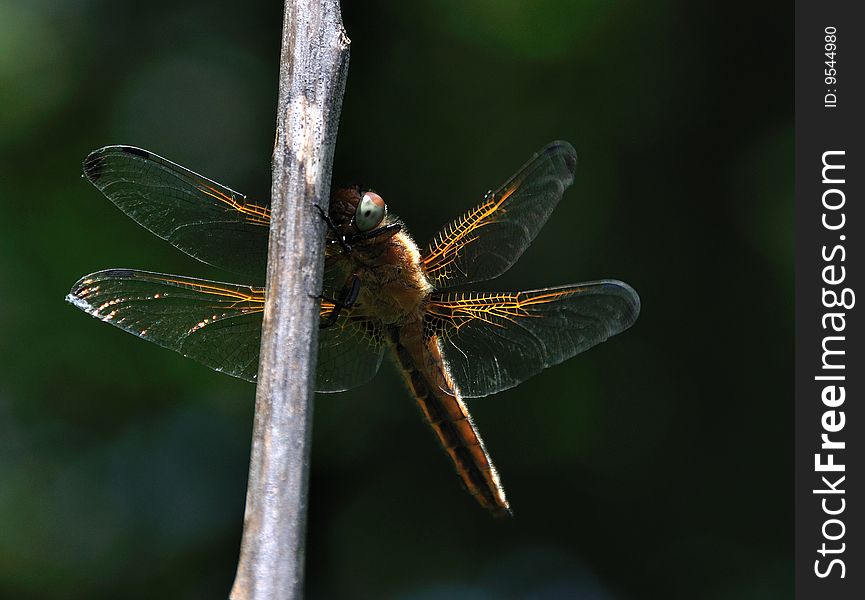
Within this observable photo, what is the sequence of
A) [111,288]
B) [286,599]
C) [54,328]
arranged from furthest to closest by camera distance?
[54,328] < [111,288] < [286,599]

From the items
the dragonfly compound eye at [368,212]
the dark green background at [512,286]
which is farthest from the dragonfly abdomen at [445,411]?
the dark green background at [512,286]

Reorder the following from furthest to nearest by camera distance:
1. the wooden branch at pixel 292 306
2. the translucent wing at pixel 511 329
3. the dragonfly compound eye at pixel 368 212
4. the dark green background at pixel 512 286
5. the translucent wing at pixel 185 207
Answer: the dark green background at pixel 512 286
the translucent wing at pixel 511 329
the translucent wing at pixel 185 207
the dragonfly compound eye at pixel 368 212
the wooden branch at pixel 292 306

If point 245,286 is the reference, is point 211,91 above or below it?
above

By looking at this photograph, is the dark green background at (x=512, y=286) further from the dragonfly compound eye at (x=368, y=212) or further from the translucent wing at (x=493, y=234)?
the dragonfly compound eye at (x=368, y=212)

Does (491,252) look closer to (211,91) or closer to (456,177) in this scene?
(456,177)

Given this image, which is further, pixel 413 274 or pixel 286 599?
pixel 413 274

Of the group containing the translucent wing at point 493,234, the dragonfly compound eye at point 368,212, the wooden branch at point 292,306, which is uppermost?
the translucent wing at point 493,234

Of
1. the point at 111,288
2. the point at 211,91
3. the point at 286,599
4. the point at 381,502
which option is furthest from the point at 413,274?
the point at 211,91
